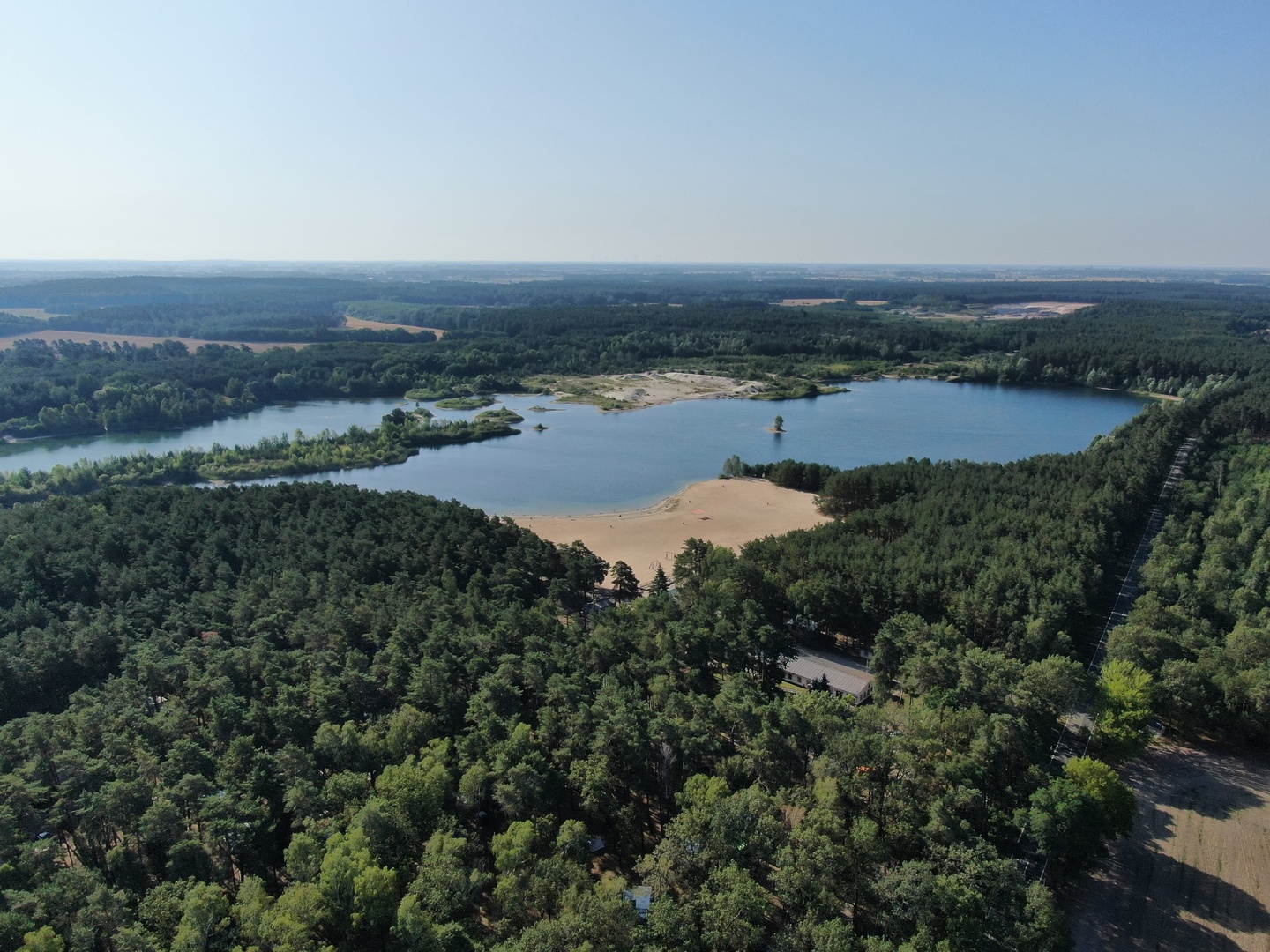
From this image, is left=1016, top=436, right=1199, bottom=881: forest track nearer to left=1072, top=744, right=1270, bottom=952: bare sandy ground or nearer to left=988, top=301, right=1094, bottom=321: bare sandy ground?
left=1072, top=744, right=1270, bottom=952: bare sandy ground

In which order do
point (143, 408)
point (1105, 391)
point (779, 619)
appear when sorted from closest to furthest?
point (779, 619)
point (143, 408)
point (1105, 391)

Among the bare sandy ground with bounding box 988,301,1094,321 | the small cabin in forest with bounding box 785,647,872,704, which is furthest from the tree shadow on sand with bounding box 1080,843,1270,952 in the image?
the bare sandy ground with bounding box 988,301,1094,321

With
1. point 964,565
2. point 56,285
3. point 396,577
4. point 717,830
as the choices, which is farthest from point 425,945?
point 56,285

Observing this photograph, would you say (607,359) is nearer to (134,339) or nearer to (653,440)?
(653,440)

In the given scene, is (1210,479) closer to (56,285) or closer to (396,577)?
(396,577)

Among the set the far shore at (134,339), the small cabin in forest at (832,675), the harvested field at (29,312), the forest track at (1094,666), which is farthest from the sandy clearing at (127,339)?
the forest track at (1094,666)

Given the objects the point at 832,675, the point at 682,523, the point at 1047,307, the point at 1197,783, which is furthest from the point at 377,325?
the point at 1047,307
